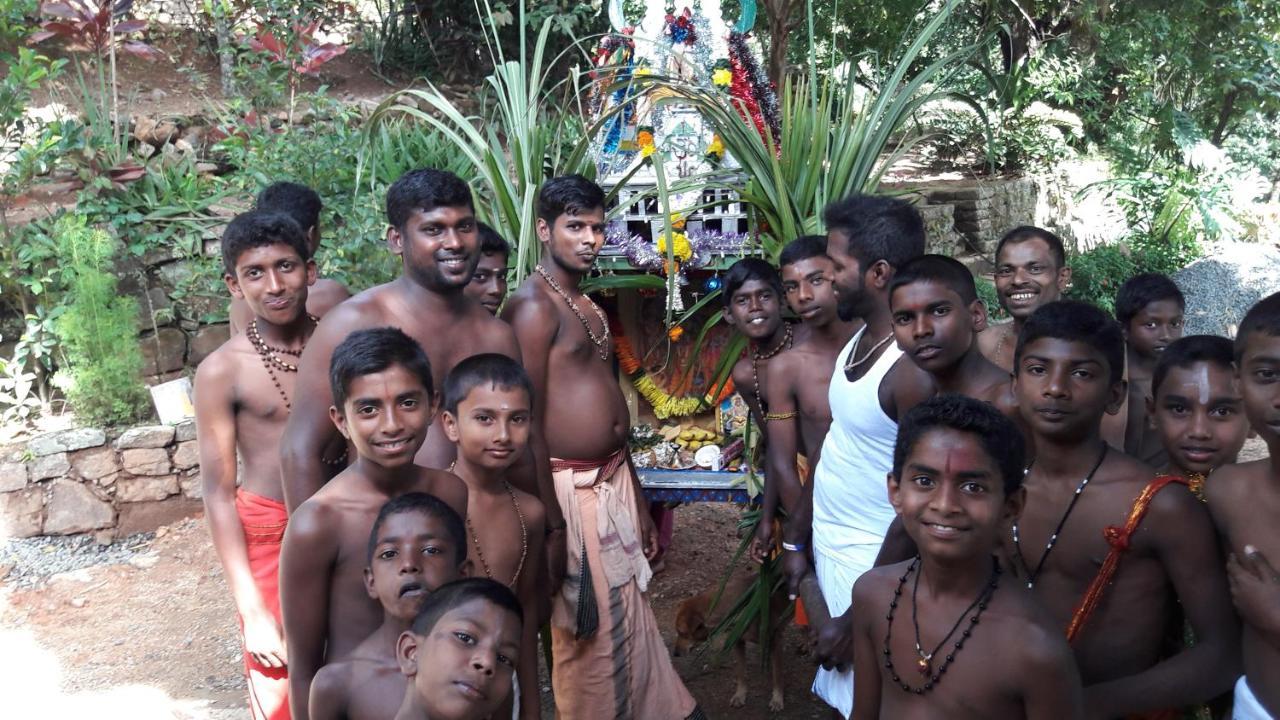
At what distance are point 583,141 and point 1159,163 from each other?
32.5 ft

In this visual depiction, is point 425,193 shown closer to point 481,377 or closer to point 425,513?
point 481,377

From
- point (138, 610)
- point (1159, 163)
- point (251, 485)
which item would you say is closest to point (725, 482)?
point (251, 485)

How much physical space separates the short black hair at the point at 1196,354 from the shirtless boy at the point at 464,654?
5.61 feet

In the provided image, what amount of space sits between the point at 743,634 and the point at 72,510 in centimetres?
448

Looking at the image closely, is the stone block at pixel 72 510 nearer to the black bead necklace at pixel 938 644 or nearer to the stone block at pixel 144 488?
the stone block at pixel 144 488

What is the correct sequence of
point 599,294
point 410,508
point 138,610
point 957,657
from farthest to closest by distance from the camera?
point 138,610 < point 599,294 < point 410,508 < point 957,657

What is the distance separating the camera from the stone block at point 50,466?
21.2ft

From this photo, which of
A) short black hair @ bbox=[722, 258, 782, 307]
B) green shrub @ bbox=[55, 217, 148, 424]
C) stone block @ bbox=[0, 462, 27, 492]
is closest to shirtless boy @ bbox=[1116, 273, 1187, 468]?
short black hair @ bbox=[722, 258, 782, 307]

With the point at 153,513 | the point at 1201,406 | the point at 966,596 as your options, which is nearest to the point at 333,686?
the point at 966,596

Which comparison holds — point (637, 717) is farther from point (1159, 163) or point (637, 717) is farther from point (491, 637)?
point (1159, 163)

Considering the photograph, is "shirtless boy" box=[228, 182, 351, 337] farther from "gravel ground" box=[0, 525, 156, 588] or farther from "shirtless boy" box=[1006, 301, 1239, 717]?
"gravel ground" box=[0, 525, 156, 588]

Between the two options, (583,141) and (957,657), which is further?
(583,141)

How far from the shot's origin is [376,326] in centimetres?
289

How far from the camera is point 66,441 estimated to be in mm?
6535
